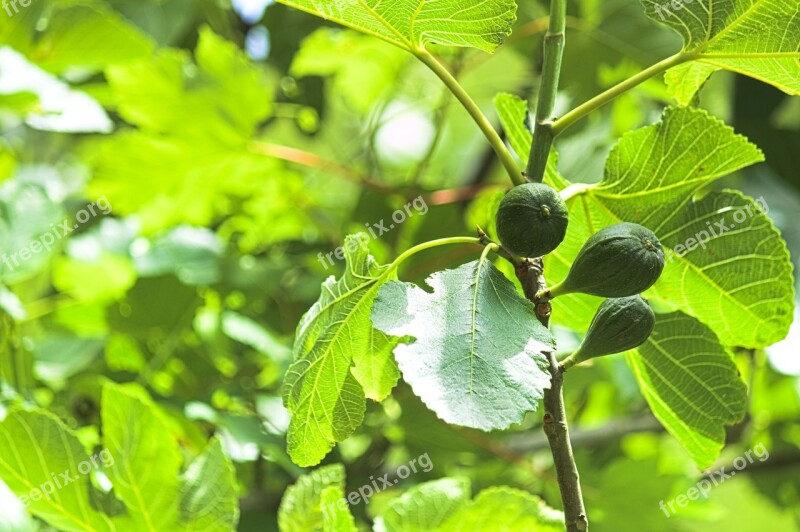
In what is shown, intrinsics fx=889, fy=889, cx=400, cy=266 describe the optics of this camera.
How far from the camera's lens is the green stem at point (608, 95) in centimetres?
80

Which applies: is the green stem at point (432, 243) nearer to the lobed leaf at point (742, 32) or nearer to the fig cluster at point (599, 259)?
the fig cluster at point (599, 259)

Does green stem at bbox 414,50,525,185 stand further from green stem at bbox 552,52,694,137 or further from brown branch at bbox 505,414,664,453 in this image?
brown branch at bbox 505,414,664,453

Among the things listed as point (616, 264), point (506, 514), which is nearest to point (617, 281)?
point (616, 264)

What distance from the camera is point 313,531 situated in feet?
3.37

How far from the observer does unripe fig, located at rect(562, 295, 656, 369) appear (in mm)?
778

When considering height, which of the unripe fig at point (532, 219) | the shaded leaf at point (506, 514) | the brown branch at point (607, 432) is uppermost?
the unripe fig at point (532, 219)

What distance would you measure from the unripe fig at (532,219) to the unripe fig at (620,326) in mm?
90

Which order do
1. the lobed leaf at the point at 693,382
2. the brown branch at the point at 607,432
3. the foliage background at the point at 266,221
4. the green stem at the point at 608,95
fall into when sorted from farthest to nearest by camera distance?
the brown branch at the point at 607,432
the foliage background at the point at 266,221
the lobed leaf at the point at 693,382
the green stem at the point at 608,95

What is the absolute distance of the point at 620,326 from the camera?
0.78 m

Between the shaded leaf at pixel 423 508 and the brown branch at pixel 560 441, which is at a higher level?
the brown branch at pixel 560 441

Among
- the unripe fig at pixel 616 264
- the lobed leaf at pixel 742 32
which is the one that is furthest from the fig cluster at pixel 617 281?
the lobed leaf at pixel 742 32

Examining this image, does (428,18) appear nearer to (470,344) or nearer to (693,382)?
(470,344)

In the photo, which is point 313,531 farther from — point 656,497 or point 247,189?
point 247,189

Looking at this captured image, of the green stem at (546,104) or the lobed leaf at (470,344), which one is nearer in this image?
the lobed leaf at (470,344)
